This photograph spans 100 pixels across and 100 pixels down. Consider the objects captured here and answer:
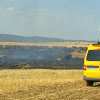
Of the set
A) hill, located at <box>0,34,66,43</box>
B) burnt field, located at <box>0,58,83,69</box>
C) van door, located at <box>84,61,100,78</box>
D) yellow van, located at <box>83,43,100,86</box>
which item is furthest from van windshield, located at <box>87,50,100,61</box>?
hill, located at <box>0,34,66,43</box>

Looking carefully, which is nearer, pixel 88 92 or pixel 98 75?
pixel 88 92

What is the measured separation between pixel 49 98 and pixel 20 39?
6488 inches

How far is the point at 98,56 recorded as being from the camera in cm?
1792

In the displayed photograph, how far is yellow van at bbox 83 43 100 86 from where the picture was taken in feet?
57.6

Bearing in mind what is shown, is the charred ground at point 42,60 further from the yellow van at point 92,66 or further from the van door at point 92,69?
the van door at point 92,69

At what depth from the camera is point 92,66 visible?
699 inches

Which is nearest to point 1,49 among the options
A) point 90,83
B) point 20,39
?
point 20,39

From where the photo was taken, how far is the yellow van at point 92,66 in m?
17.6

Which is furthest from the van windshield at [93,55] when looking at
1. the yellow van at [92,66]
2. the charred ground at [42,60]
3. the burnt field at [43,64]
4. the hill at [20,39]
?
the hill at [20,39]

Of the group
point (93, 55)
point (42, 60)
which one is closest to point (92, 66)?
point (93, 55)

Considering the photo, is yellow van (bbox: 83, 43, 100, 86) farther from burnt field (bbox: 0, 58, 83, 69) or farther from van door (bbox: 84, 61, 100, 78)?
burnt field (bbox: 0, 58, 83, 69)

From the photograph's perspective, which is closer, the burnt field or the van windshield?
the van windshield

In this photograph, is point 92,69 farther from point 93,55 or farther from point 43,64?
point 43,64

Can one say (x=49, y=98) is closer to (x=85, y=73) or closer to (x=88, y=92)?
(x=88, y=92)
